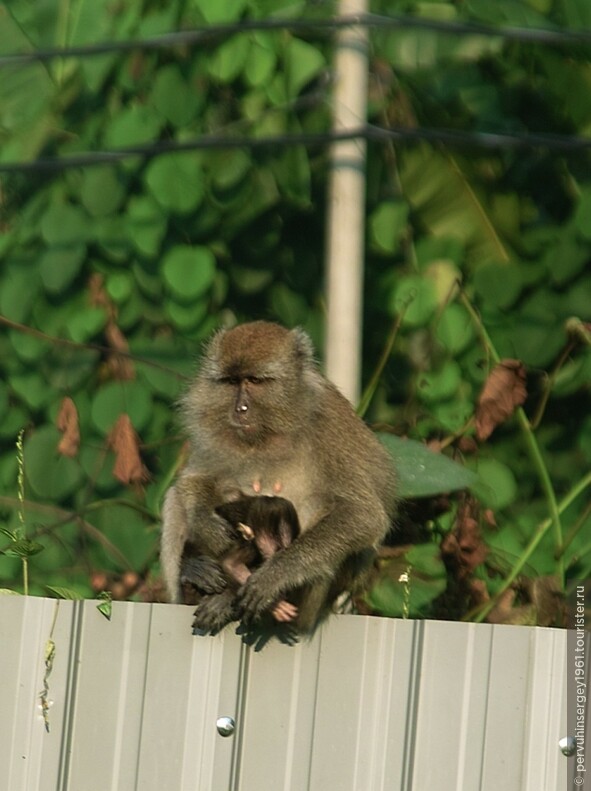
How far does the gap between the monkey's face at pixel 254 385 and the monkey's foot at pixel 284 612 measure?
971 mm

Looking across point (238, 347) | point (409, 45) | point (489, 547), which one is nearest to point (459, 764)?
point (238, 347)

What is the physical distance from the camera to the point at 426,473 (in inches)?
237

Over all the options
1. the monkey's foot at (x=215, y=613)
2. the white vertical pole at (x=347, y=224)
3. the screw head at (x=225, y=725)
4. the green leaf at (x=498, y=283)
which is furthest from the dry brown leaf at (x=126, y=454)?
the screw head at (x=225, y=725)

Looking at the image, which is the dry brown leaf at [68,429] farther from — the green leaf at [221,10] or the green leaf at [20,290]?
the green leaf at [221,10]

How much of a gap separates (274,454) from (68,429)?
7.07 ft

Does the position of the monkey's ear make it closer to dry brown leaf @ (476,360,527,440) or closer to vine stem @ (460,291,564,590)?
dry brown leaf @ (476,360,527,440)

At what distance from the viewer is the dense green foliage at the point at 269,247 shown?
6867 mm

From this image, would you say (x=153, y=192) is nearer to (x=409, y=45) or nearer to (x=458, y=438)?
(x=409, y=45)

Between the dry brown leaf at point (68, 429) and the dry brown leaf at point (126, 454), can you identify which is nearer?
the dry brown leaf at point (126, 454)

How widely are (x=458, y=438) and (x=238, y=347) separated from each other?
187 cm

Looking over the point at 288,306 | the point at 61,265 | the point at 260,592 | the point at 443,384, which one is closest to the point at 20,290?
the point at 61,265

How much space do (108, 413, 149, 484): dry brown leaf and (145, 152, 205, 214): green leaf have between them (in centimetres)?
112

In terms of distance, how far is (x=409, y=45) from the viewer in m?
6.99

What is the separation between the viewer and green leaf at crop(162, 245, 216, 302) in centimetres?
690
